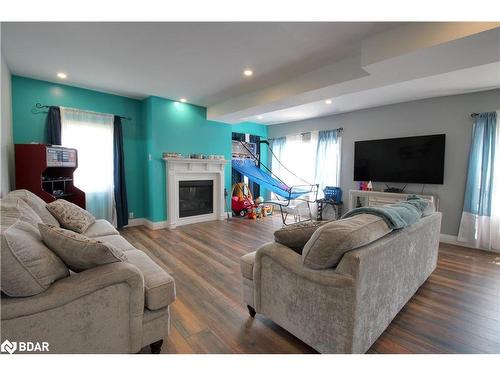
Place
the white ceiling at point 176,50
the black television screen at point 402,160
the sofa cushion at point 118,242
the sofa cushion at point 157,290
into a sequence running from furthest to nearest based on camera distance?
1. the black television screen at point 402,160
2. the white ceiling at point 176,50
3. the sofa cushion at point 118,242
4. the sofa cushion at point 157,290

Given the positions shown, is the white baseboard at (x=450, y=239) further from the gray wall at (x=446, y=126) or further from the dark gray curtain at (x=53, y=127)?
the dark gray curtain at (x=53, y=127)

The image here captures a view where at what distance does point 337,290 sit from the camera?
4.08 feet

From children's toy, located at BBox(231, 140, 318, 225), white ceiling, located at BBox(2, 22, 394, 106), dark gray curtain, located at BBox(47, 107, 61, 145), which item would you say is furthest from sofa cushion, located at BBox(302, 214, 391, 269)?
dark gray curtain, located at BBox(47, 107, 61, 145)

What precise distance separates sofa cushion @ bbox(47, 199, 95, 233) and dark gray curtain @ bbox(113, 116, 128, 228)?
1.68 meters

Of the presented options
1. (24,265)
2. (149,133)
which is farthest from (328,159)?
(24,265)

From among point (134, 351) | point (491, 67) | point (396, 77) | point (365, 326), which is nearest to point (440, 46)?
point (396, 77)

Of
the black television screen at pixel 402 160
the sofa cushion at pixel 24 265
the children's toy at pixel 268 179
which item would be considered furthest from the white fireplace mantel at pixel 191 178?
the sofa cushion at pixel 24 265

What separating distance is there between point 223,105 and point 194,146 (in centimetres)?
102

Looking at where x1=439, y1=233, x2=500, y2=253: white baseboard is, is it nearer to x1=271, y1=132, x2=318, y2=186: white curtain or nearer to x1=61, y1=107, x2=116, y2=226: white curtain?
x1=271, y1=132, x2=318, y2=186: white curtain

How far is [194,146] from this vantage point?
15.9ft

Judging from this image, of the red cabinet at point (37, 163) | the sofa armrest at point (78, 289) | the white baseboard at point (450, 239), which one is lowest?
the white baseboard at point (450, 239)

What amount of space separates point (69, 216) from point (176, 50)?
2.05 m

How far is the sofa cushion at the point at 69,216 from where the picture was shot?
2.30m

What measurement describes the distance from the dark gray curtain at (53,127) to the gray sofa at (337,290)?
360 cm
